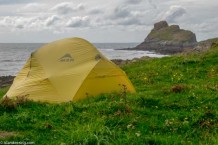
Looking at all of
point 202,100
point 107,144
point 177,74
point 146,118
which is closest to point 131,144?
point 107,144

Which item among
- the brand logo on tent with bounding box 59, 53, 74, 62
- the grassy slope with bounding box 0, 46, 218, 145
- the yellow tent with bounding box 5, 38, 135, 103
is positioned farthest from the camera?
the brand logo on tent with bounding box 59, 53, 74, 62

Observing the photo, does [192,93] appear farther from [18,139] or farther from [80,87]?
[18,139]

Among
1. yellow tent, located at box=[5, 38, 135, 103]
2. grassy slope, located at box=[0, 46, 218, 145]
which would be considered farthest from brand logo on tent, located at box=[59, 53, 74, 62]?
grassy slope, located at box=[0, 46, 218, 145]

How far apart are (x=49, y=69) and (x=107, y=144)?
7941 mm

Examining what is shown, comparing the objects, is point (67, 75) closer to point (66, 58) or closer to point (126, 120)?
point (66, 58)

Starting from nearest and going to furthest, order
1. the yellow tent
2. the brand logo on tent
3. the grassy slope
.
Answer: the grassy slope < the yellow tent < the brand logo on tent

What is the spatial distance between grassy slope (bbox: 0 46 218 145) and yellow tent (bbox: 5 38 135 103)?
3.47 ft

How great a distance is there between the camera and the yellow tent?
52.7 feet

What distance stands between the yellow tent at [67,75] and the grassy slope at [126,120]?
3.47 feet

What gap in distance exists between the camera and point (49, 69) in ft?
55.4

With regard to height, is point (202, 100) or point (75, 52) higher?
point (75, 52)

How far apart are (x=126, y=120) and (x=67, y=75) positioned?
5266 mm

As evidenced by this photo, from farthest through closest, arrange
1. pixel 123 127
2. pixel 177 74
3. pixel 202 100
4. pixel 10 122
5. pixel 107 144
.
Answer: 1. pixel 177 74
2. pixel 202 100
3. pixel 10 122
4. pixel 123 127
5. pixel 107 144

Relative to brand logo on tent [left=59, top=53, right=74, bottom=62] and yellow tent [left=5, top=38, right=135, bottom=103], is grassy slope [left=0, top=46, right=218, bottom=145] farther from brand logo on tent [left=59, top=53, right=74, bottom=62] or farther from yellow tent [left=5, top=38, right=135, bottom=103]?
brand logo on tent [left=59, top=53, right=74, bottom=62]
